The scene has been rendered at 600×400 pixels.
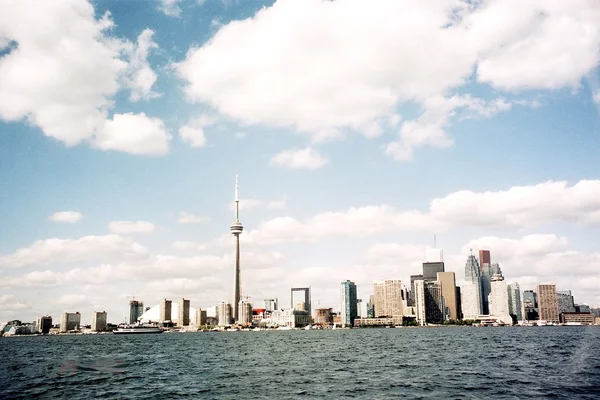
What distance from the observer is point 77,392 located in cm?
5922

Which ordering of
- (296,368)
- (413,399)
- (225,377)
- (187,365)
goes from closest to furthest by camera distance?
(413,399) < (225,377) < (296,368) < (187,365)

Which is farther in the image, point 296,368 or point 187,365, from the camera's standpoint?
point 187,365

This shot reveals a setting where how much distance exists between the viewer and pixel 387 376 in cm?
6838

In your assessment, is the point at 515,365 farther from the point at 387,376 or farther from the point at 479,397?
the point at 479,397

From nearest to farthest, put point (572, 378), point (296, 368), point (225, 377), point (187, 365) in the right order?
point (572, 378), point (225, 377), point (296, 368), point (187, 365)

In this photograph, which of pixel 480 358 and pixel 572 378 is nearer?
pixel 572 378

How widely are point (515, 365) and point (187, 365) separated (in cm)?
5889

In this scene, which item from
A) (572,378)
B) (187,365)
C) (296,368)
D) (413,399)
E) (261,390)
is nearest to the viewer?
(413,399)

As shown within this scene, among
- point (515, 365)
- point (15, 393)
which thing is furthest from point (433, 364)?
point (15, 393)

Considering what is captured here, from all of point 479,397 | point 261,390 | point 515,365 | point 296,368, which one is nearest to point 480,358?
point 515,365

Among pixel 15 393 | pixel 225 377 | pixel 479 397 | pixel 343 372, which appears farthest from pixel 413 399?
pixel 15 393

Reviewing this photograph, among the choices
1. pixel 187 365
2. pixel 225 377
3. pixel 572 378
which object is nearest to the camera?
pixel 572 378

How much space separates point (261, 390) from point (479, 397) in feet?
80.2

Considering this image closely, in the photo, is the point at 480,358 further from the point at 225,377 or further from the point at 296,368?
the point at 225,377
